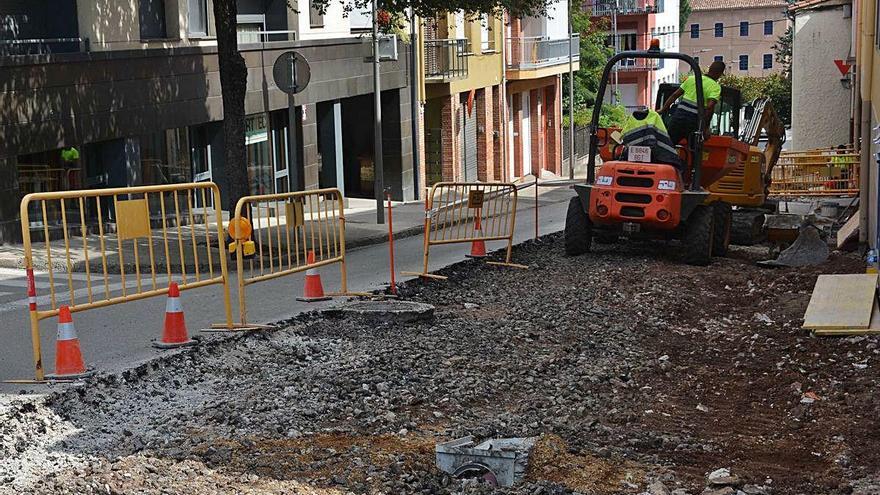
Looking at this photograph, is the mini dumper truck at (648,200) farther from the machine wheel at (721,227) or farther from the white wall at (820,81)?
the white wall at (820,81)

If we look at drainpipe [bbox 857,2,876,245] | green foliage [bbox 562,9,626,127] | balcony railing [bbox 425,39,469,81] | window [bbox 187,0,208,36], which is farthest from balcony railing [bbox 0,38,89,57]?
green foliage [bbox 562,9,626,127]

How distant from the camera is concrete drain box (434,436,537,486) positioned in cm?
708

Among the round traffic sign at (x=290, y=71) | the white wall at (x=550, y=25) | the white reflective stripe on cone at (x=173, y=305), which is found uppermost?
the white wall at (x=550, y=25)

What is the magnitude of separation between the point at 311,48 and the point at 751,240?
486 inches

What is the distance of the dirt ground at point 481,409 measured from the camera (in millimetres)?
7129

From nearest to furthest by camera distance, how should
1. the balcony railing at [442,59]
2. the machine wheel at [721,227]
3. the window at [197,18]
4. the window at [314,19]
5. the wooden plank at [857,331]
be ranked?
the wooden plank at [857,331]
the machine wheel at [721,227]
the window at [197,18]
the window at [314,19]
the balcony railing at [442,59]

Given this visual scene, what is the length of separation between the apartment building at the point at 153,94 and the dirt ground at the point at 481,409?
28.1 feet

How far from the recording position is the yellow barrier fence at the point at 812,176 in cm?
2575

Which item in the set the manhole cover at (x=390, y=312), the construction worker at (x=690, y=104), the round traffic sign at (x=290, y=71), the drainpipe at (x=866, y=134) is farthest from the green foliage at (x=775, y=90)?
the manhole cover at (x=390, y=312)

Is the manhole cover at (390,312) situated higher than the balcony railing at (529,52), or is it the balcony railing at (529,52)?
the balcony railing at (529,52)

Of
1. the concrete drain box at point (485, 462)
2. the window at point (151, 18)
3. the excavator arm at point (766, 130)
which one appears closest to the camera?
the concrete drain box at point (485, 462)

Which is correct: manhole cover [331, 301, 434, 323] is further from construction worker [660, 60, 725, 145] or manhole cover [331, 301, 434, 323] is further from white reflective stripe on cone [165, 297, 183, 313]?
construction worker [660, 60, 725, 145]

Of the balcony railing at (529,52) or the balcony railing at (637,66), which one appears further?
the balcony railing at (637,66)

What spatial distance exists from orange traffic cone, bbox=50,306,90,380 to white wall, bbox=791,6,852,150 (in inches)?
1234
